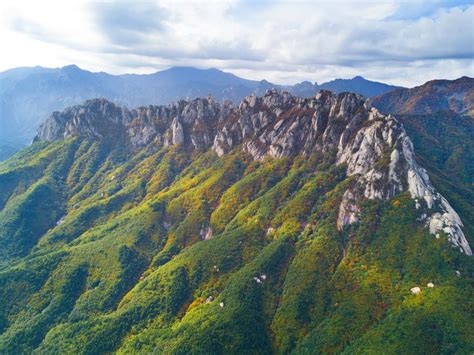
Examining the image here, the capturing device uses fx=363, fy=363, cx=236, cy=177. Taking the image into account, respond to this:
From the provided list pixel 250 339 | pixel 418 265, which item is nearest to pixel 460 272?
pixel 418 265

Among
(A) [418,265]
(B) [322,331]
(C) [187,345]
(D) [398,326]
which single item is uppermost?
(A) [418,265]

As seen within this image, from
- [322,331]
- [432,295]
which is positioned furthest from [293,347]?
[432,295]

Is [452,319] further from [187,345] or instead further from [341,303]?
[187,345]

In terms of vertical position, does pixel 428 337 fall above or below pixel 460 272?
below

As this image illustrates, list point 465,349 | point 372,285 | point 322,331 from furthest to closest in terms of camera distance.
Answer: point 372,285, point 322,331, point 465,349

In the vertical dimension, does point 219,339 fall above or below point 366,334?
below

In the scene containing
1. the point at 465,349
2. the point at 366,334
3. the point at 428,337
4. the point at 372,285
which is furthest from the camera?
the point at 372,285

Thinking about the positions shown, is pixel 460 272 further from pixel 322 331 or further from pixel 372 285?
pixel 322 331

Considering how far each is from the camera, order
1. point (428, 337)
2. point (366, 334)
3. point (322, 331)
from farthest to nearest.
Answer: point (322, 331)
point (366, 334)
point (428, 337)

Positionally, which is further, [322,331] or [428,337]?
[322,331]
